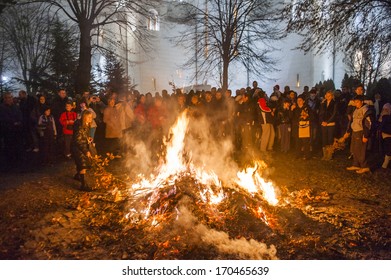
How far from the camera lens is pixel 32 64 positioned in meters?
29.5

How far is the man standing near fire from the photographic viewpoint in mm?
8547

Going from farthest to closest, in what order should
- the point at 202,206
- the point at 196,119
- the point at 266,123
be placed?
the point at 266,123, the point at 196,119, the point at 202,206

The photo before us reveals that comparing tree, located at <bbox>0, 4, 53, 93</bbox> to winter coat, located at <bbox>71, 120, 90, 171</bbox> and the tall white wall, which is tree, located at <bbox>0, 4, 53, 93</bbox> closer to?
the tall white wall

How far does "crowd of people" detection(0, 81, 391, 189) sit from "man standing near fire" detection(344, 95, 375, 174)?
994mm

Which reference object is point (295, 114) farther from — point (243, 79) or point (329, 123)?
point (243, 79)

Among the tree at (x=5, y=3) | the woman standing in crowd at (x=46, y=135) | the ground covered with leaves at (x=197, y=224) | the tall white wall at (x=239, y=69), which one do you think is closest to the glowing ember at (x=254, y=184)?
the ground covered with leaves at (x=197, y=224)

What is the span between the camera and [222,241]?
203 inches

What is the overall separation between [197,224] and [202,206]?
1.54ft

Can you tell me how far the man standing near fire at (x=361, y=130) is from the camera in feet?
28.0

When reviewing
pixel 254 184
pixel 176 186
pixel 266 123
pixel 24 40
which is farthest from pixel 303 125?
pixel 24 40

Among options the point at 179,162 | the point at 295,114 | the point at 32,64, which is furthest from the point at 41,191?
the point at 32,64

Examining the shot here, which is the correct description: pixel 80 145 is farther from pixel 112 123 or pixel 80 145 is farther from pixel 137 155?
pixel 137 155

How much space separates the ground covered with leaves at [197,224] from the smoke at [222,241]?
0.01 metres

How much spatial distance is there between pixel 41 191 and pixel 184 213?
354 centimetres
